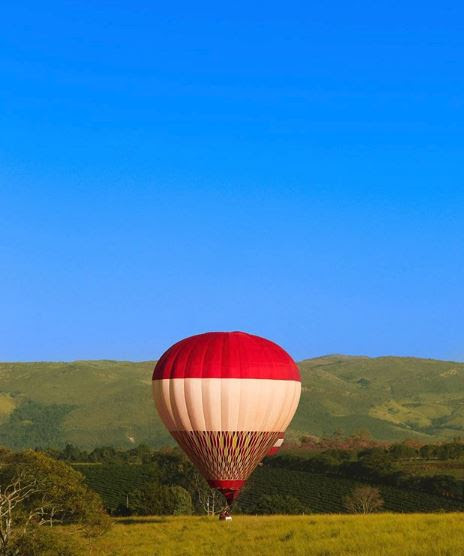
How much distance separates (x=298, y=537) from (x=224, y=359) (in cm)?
1354

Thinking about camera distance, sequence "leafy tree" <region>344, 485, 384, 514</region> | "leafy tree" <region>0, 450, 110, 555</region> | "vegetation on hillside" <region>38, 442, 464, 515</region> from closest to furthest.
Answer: "leafy tree" <region>0, 450, 110, 555</region> → "vegetation on hillside" <region>38, 442, 464, 515</region> → "leafy tree" <region>344, 485, 384, 514</region>

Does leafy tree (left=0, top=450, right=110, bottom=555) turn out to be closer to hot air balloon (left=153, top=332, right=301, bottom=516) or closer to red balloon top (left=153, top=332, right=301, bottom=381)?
hot air balloon (left=153, top=332, right=301, bottom=516)

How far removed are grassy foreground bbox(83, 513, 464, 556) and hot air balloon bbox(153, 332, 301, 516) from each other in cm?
375

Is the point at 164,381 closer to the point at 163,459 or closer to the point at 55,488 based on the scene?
the point at 55,488

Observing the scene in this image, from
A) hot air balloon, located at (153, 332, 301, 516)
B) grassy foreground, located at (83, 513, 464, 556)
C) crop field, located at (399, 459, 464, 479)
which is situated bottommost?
grassy foreground, located at (83, 513, 464, 556)

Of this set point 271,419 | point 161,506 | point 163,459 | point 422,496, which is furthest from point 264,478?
point 271,419

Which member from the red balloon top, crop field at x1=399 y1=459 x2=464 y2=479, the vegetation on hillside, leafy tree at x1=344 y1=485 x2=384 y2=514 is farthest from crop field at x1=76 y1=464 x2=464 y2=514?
the red balloon top

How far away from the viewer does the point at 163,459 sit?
12688 cm

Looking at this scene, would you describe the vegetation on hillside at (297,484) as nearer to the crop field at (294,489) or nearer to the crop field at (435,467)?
the crop field at (294,489)

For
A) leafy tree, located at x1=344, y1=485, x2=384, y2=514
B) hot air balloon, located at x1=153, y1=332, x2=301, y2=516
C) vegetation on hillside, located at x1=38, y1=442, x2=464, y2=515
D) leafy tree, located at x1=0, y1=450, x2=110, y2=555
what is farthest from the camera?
leafy tree, located at x1=344, y1=485, x2=384, y2=514

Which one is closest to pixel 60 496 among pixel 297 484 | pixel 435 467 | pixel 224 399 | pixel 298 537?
pixel 224 399

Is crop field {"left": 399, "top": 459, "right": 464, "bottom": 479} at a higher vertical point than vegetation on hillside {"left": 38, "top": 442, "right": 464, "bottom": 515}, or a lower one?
higher

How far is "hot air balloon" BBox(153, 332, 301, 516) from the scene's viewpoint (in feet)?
175

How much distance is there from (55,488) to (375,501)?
4989cm
